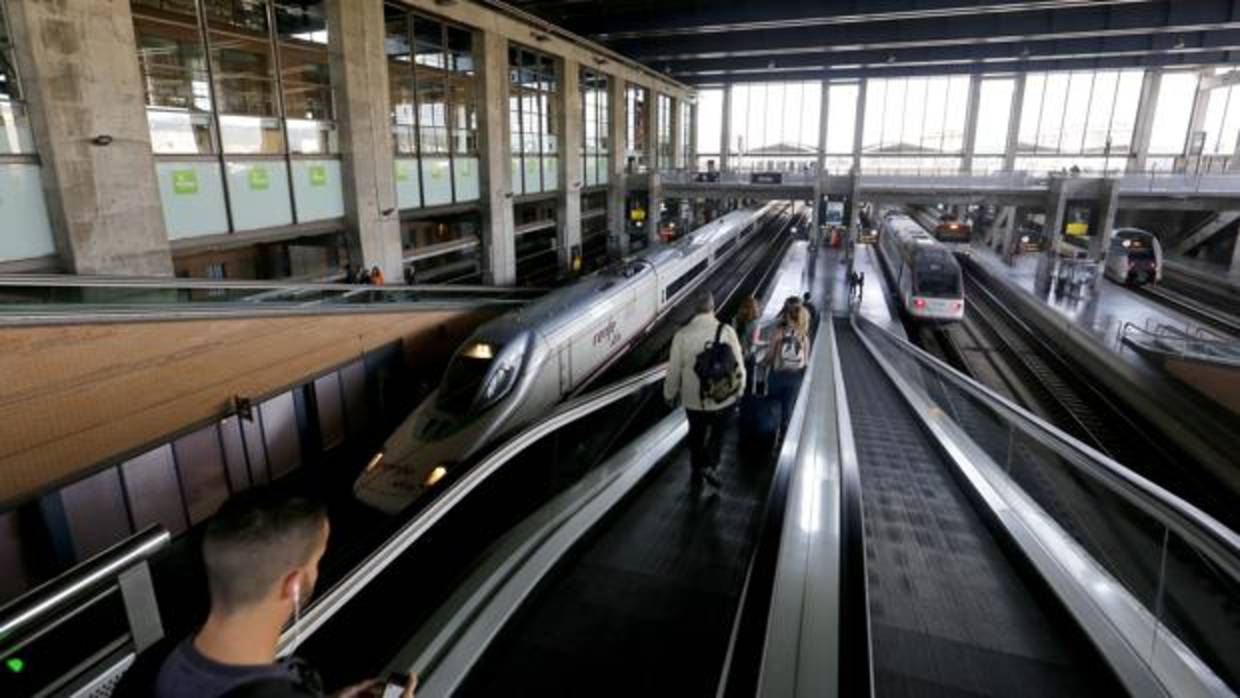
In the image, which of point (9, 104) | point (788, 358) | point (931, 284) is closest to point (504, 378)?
point (788, 358)

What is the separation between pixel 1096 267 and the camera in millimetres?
23266

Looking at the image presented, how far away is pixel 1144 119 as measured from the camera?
4319 centimetres

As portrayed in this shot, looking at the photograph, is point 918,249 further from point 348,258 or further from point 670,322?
point 348,258

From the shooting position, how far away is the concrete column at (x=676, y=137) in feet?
145

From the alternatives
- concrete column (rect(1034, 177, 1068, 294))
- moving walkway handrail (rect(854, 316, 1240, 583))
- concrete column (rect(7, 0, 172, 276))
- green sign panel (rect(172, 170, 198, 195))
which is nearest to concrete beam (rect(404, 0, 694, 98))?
green sign panel (rect(172, 170, 198, 195))

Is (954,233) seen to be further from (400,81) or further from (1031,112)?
(400,81)

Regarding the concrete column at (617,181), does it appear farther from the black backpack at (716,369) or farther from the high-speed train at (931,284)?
the black backpack at (716,369)

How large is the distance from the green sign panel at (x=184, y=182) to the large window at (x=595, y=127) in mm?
19145

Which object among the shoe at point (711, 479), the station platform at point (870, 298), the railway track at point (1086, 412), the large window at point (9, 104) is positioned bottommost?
the railway track at point (1086, 412)

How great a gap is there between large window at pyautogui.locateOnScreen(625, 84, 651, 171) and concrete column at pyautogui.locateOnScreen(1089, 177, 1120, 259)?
20.4 metres

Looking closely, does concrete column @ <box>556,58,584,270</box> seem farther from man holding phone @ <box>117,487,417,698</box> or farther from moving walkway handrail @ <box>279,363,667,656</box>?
man holding phone @ <box>117,487,417,698</box>

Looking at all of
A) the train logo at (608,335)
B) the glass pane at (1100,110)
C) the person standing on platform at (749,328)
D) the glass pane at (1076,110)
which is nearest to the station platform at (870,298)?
the train logo at (608,335)

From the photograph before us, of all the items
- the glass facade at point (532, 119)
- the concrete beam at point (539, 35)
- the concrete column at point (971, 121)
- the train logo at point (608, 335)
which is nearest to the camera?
the train logo at point (608, 335)

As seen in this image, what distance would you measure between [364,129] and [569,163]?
1228 centimetres
